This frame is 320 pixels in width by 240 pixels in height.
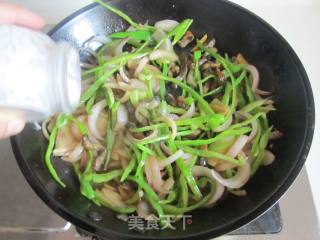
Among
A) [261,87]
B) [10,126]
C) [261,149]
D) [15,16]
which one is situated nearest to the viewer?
[10,126]

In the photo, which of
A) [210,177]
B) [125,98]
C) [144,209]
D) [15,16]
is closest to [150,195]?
[144,209]

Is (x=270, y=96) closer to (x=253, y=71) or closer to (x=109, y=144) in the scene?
(x=253, y=71)

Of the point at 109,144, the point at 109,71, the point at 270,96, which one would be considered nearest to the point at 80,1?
the point at 109,71

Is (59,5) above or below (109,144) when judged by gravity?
above

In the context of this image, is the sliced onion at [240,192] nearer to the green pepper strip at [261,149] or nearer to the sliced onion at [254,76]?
the green pepper strip at [261,149]

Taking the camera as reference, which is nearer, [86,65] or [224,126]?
[224,126]

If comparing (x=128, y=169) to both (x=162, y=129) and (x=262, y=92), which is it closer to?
(x=162, y=129)

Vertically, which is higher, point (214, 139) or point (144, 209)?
point (214, 139)
